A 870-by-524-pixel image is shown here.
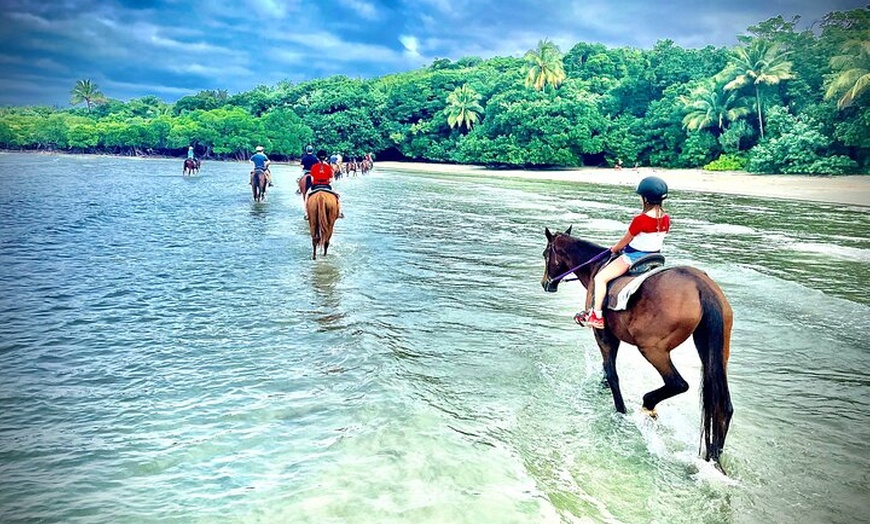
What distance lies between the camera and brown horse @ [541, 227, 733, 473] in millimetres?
4340

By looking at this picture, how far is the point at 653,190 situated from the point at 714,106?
50.9 m

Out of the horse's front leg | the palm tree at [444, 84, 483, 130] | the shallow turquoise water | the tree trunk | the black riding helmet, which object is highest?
the palm tree at [444, 84, 483, 130]

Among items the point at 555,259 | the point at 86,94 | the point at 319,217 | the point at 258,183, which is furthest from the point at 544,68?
the point at 86,94

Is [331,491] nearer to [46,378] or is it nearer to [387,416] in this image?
[387,416]

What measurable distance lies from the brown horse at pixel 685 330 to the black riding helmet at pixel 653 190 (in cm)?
63

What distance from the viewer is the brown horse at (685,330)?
434cm

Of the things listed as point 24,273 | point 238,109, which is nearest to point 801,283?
point 24,273

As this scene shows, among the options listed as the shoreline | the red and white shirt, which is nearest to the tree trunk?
the shoreline

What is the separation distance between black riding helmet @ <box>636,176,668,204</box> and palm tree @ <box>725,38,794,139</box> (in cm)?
4871

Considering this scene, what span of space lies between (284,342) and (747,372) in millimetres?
5637

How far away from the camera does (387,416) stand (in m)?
5.25

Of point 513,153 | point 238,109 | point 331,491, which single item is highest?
point 238,109

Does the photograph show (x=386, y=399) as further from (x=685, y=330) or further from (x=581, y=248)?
(x=685, y=330)

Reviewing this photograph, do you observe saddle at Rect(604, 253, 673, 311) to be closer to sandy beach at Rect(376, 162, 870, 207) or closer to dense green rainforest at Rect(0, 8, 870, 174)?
sandy beach at Rect(376, 162, 870, 207)
